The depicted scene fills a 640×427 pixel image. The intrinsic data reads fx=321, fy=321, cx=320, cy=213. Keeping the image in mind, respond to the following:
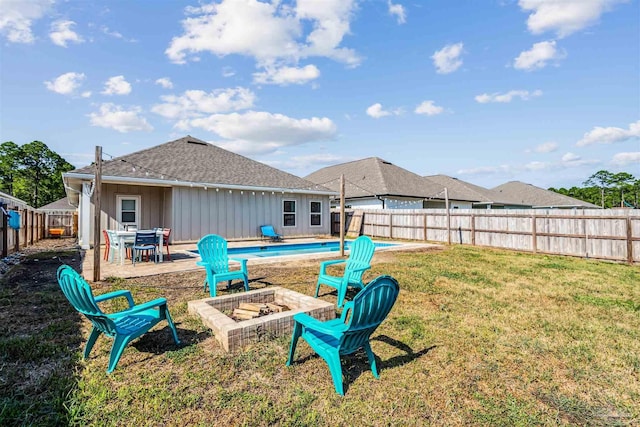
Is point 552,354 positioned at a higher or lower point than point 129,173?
lower

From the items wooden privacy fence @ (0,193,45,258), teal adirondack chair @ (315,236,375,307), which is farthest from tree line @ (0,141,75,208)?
teal adirondack chair @ (315,236,375,307)

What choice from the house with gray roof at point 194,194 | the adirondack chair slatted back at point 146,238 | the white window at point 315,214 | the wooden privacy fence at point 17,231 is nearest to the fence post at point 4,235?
the wooden privacy fence at point 17,231

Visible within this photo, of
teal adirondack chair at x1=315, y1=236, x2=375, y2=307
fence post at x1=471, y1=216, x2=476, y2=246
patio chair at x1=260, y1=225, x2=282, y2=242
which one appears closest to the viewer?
teal adirondack chair at x1=315, y1=236, x2=375, y2=307

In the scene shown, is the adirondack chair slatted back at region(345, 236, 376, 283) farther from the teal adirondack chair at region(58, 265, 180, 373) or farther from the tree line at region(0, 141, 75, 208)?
the tree line at region(0, 141, 75, 208)

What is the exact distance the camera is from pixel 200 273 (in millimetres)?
7457

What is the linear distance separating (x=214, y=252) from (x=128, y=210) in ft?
32.4

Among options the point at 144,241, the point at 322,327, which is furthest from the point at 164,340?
the point at 144,241

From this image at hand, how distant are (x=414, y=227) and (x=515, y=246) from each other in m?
4.91

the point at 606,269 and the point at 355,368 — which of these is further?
the point at 606,269

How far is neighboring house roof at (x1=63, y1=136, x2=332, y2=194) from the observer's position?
1291 cm

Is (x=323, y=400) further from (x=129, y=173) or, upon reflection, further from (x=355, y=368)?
(x=129, y=173)

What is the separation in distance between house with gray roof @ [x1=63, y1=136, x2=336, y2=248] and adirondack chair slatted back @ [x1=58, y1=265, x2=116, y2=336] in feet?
35.3

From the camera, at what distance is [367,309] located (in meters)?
2.66

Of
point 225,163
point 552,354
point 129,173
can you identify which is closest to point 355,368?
point 552,354
